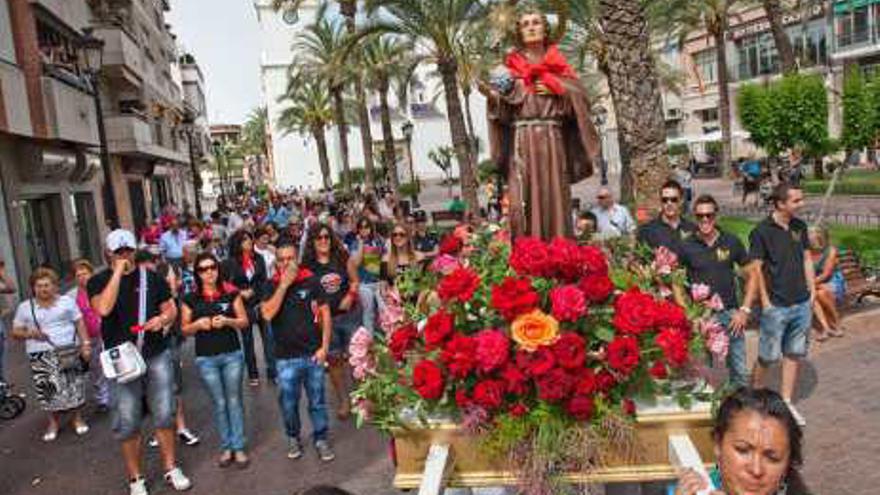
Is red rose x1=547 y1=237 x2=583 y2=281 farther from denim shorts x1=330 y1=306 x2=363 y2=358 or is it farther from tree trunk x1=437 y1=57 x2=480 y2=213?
tree trunk x1=437 y1=57 x2=480 y2=213

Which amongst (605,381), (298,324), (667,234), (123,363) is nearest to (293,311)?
(298,324)

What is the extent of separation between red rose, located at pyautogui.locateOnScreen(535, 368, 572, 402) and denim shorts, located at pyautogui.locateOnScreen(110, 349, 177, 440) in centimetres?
399

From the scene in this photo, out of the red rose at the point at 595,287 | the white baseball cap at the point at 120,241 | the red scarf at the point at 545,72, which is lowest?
the red rose at the point at 595,287

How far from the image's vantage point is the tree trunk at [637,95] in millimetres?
10984

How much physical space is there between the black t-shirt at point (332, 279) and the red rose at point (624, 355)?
4.34 meters

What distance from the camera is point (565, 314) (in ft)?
8.98

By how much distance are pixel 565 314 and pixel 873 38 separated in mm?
43003

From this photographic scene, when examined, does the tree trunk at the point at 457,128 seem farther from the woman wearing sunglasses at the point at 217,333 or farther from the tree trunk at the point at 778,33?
the woman wearing sunglasses at the point at 217,333

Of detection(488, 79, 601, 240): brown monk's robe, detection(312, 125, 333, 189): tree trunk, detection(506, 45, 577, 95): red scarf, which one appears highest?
detection(312, 125, 333, 189): tree trunk

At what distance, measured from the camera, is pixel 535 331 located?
8.91ft

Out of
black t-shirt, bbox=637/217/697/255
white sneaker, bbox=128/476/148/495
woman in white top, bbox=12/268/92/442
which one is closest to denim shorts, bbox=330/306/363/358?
white sneaker, bbox=128/476/148/495

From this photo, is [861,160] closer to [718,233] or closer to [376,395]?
[718,233]

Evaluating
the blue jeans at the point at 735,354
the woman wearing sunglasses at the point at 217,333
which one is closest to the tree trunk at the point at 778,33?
the blue jeans at the point at 735,354

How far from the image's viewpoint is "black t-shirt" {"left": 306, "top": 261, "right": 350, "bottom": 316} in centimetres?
691
